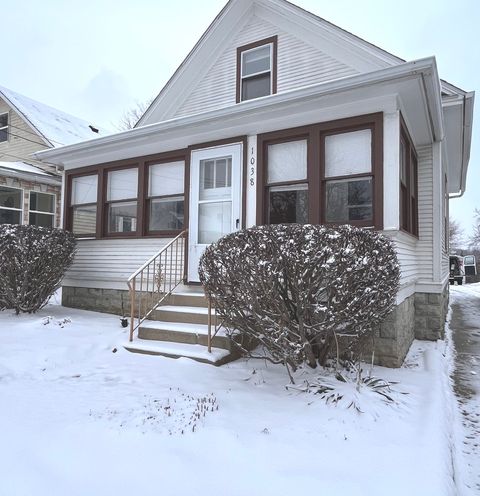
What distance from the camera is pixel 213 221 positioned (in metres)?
6.40

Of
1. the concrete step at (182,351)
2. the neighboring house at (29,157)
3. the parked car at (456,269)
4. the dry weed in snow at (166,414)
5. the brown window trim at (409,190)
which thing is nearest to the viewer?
the dry weed in snow at (166,414)

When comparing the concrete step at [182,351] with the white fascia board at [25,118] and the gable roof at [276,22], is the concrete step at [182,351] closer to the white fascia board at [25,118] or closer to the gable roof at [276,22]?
the gable roof at [276,22]

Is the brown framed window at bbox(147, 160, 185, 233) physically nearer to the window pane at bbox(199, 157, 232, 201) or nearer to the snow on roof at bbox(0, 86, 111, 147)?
the window pane at bbox(199, 157, 232, 201)

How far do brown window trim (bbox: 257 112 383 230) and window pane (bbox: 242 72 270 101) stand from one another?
98.1 inches

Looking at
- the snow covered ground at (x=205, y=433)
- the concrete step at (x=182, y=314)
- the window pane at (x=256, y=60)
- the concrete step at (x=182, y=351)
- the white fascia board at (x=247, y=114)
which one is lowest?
the snow covered ground at (x=205, y=433)

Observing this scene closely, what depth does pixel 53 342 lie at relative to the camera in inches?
197

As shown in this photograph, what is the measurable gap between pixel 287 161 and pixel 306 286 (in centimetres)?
279

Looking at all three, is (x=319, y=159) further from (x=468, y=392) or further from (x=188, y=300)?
(x=468, y=392)

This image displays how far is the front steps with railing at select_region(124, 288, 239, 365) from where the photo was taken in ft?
14.6

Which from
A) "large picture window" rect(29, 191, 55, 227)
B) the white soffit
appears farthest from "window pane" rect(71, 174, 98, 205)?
the white soffit

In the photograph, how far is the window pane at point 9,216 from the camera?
11922 millimetres

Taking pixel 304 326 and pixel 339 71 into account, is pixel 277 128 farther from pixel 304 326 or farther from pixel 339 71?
pixel 304 326

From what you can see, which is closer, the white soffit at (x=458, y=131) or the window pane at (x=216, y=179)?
the window pane at (x=216, y=179)

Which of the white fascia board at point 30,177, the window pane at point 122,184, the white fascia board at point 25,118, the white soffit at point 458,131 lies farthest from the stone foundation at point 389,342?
the white fascia board at point 25,118
